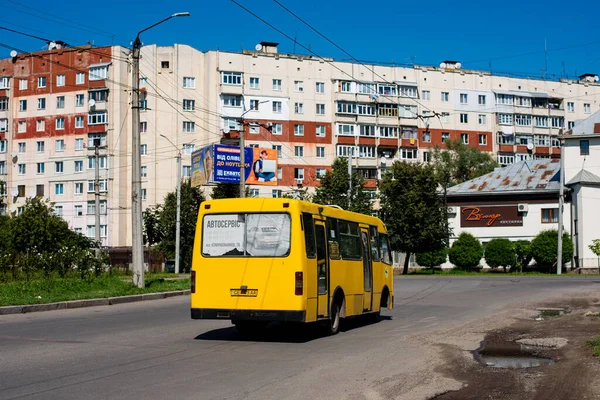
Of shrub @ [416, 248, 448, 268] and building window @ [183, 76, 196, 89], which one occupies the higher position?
building window @ [183, 76, 196, 89]

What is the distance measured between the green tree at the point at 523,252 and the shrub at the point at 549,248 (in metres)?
0.63

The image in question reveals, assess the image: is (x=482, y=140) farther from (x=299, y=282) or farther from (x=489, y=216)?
(x=299, y=282)

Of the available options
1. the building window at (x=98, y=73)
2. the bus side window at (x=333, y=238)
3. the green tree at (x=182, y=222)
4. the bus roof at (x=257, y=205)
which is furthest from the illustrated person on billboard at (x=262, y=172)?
the bus roof at (x=257, y=205)

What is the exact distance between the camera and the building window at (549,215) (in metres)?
67.1

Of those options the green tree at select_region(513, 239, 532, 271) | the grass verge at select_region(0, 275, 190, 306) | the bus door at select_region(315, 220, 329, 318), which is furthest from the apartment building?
the bus door at select_region(315, 220, 329, 318)

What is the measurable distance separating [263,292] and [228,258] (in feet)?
3.07

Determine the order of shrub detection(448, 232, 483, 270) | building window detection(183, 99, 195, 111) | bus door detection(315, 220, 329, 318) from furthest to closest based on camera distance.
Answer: building window detection(183, 99, 195, 111) → shrub detection(448, 232, 483, 270) → bus door detection(315, 220, 329, 318)

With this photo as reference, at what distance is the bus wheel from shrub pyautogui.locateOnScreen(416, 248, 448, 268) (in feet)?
170

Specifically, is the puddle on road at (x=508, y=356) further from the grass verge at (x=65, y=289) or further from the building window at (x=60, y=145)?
the building window at (x=60, y=145)

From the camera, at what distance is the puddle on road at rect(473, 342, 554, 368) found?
10.4 meters

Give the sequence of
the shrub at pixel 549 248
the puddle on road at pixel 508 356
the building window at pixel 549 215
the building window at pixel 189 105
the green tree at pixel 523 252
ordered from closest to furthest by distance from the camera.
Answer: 1. the puddle on road at pixel 508 356
2. the shrub at pixel 549 248
3. the green tree at pixel 523 252
4. the building window at pixel 549 215
5. the building window at pixel 189 105

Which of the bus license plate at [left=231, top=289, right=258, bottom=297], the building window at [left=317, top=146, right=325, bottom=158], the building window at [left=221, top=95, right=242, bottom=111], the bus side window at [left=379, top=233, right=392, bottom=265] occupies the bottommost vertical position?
the bus license plate at [left=231, top=289, right=258, bottom=297]

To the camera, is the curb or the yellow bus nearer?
the yellow bus

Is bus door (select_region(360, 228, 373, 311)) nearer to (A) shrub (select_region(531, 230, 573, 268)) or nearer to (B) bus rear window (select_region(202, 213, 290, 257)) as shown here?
(B) bus rear window (select_region(202, 213, 290, 257))
